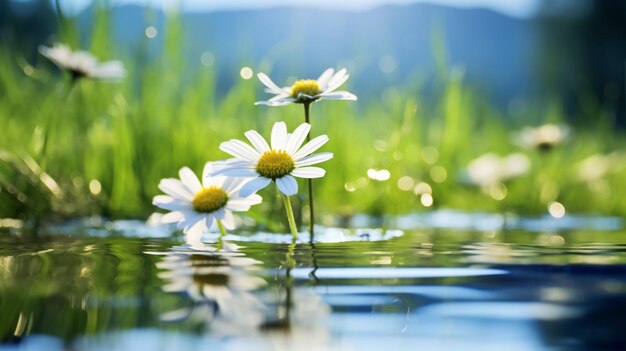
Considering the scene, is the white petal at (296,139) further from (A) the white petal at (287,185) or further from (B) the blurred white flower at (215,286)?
(B) the blurred white flower at (215,286)

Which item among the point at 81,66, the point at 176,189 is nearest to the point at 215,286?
the point at 176,189

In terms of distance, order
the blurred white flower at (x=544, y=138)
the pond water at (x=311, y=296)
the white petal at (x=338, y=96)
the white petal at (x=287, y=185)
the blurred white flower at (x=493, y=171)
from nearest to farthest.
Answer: the pond water at (x=311, y=296)
the white petal at (x=287, y=185)
the white petal at (x=338, y=96)
the blurred white flower at (x=544, y=138)
the blurred white flower at (x=493, y=171)

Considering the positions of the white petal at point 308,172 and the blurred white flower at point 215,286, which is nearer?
the blurred white flower at point 215,286

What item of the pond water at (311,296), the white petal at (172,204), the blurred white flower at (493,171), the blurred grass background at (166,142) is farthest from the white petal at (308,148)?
the blurred white flower at (493,171)

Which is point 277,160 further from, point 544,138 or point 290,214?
point 544,138

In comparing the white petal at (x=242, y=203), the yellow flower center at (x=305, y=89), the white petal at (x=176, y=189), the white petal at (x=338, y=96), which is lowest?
the white petal at (x=242, y=203)

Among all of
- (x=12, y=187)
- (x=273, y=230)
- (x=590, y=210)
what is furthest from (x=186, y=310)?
(x=590, y=210)
